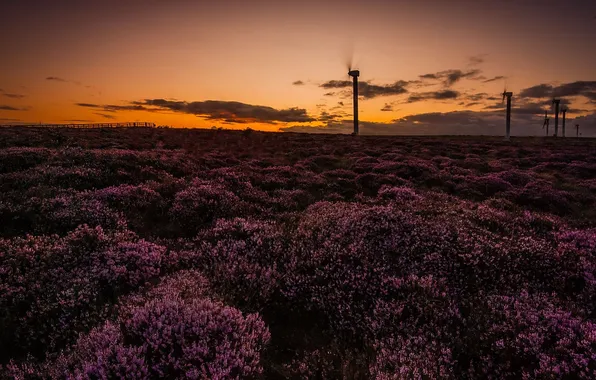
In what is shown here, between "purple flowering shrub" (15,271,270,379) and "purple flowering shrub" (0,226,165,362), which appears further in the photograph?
"purple flowering shrub" (0,226,165,362)

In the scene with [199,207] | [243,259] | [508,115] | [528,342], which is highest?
[508,115]

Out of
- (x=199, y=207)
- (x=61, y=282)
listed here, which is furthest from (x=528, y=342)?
(x=199, y=207)

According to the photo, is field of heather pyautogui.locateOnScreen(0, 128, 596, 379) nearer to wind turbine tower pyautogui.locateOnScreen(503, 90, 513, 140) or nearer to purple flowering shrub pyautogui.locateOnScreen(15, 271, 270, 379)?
purple flowering shrub pyautogui.locateOnScreen(15, 271, 270, 379)

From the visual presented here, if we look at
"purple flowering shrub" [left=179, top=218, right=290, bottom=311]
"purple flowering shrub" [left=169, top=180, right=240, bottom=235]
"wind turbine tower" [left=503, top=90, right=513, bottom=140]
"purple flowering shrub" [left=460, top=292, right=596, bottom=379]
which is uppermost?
"wind turbine tower" [left=503, top=90, right=513, bottom=140]

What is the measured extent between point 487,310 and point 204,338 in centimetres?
414

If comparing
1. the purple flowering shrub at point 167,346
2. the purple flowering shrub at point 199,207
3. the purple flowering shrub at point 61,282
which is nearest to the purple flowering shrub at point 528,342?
the purple flowering shrub at point 167,346

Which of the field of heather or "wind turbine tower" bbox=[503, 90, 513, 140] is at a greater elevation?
"wind turbine tower" bbox=[503, 90, 513, 140]

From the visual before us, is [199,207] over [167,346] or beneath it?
over

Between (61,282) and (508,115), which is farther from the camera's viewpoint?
(508,115)

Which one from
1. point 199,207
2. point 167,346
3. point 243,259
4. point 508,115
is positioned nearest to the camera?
point 167,346

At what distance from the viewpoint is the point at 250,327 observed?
15.6 feet

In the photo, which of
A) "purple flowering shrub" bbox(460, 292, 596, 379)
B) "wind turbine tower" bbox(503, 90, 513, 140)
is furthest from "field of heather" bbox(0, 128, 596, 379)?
"wind turbine tower" bbox(503, 90, 513, 140)

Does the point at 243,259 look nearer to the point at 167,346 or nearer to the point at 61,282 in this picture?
the point at 167,346

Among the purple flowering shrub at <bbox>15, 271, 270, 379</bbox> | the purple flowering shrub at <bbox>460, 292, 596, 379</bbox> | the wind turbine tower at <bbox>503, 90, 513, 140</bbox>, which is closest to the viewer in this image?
the purple flowering shrub at <bbox>15, 271, 270, 379</bbox>
